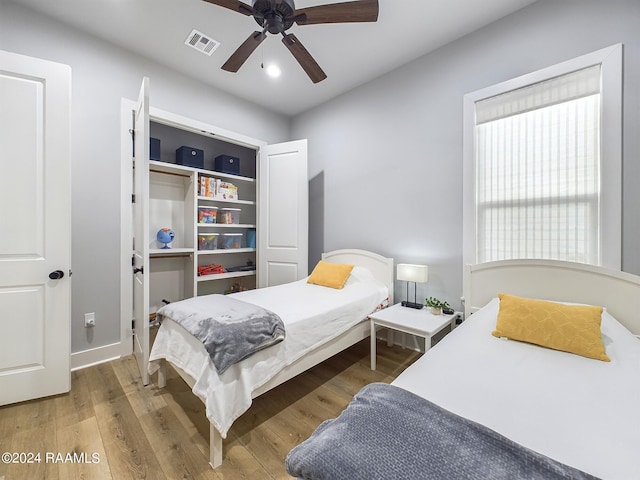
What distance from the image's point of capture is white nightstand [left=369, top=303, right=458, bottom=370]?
2113mm

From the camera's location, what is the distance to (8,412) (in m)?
1.82

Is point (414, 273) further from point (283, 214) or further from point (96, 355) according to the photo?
point (96, 355)

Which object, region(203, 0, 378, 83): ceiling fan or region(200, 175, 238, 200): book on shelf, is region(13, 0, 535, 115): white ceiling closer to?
region(203, 0, 378, 83): ceiling fan

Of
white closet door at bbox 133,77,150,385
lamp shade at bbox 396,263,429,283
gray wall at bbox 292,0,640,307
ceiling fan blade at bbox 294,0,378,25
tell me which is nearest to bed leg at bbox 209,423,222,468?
white closet door at bbox 133,77,150,385

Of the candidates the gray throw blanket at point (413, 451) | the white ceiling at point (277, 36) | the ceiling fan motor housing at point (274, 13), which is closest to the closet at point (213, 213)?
the white ceiling at point (277, 36)

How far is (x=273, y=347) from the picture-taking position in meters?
1.67

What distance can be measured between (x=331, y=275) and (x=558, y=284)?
73.5 inches

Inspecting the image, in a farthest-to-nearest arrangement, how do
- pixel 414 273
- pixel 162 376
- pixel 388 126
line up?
pixel 388 126, pixel 414 273, pixel 162 376

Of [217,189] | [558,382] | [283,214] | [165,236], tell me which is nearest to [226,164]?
[217,189]

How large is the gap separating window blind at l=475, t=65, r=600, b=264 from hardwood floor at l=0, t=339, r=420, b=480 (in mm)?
1624

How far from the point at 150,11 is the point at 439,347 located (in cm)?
332

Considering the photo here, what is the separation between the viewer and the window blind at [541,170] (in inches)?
77.0

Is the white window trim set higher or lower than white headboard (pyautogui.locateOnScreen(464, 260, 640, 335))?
higher

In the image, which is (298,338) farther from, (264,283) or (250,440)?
(264,283)
